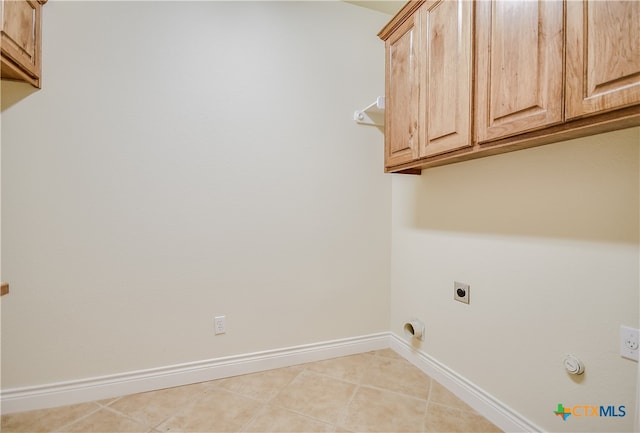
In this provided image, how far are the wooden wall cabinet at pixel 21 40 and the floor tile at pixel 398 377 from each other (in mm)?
2494

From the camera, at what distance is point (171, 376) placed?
172cm

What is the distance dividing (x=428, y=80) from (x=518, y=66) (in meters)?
0.47

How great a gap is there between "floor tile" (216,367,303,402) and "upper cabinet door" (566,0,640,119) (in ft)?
6.25

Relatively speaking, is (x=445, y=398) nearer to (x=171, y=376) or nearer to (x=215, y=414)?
(x=215, y=414)

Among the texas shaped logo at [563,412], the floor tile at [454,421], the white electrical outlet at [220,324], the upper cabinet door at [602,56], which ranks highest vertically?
the upper cabinet door at [602,56]

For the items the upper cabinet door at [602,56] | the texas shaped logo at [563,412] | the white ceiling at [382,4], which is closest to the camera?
the upper cabinet door at [602,56]

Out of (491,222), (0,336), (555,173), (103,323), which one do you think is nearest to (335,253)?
(491,222)

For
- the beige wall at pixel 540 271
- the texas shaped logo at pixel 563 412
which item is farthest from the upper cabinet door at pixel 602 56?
the texas shaped logo at pixel 563 412

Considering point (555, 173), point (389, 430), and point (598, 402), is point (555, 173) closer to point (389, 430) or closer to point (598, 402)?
point (598, 402)

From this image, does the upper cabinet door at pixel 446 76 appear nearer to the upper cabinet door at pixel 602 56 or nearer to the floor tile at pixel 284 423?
the upper cabinet door at pixel 602 56

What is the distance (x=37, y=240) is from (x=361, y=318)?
6.79 ft

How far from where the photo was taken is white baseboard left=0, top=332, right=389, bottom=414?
4.97 feet

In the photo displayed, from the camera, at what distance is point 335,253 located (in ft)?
6.87

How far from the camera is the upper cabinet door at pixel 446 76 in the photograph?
1217 millimetres
